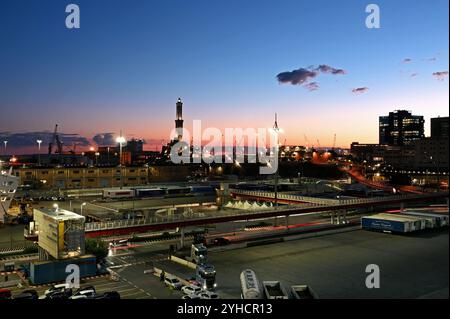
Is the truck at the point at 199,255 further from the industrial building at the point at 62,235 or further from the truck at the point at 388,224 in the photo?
the truck at the point at 388,224

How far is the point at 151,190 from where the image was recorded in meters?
66.7

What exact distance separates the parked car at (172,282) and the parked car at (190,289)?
0.51 meters

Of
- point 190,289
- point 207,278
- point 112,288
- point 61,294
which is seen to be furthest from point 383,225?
point 61,294

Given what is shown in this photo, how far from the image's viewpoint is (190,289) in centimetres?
2033

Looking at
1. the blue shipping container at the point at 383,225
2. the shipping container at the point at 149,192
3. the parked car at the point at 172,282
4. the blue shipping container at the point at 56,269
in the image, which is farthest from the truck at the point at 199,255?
the shipping container at the point at 149,192

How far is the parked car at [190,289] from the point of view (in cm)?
1989

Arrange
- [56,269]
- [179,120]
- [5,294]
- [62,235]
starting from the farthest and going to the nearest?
[179,120] → [62,235] → [56,269] → [5,294]

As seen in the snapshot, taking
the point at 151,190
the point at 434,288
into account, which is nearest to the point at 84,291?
the point at 434,288

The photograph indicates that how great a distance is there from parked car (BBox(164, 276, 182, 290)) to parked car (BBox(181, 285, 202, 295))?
512 millimetres

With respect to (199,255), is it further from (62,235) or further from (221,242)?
(62,235)

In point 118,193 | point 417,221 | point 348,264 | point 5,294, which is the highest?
point 118,193

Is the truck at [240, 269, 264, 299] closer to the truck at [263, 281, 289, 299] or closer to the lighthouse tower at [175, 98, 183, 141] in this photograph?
the truck at [263, 281, 289, 299]

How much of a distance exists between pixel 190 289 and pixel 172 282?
1.64 m

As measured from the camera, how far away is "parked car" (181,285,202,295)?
19.9 metres
